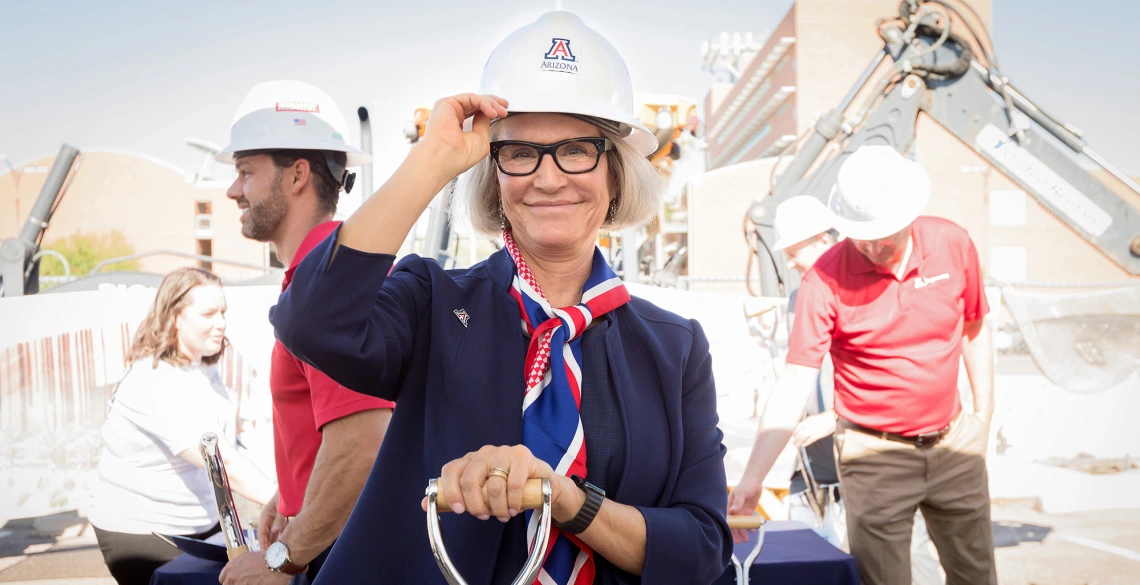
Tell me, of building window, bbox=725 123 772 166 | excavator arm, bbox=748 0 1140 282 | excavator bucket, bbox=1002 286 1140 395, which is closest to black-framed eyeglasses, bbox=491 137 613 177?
excavator arm, bbox=748 0 1140 282

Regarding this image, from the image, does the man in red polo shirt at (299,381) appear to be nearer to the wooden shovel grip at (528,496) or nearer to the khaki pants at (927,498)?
the wooden shovel grip at (528,496)

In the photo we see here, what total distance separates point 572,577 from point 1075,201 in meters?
8.29

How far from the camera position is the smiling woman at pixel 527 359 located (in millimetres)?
1223

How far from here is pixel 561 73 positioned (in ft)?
5.18

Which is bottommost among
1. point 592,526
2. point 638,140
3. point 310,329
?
point 592,526

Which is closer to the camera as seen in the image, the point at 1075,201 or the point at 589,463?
the point at 589,463

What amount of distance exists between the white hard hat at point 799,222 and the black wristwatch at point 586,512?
403 centimetres

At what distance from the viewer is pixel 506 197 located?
163 cm

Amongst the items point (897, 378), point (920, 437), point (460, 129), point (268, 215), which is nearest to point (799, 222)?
point (897, 378)

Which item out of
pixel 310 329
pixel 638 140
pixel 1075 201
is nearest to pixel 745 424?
pixel 1075 201

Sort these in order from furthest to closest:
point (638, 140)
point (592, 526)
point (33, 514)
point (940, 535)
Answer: point (33, 514) → point (940, 535) → point (638, 140) → point (592, 526)

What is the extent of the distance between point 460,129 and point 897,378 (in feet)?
9.66

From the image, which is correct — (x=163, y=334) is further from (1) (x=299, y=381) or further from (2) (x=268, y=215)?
(1) (x=299, y=381)

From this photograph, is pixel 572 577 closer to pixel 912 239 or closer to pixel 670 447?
pixel 670 447
